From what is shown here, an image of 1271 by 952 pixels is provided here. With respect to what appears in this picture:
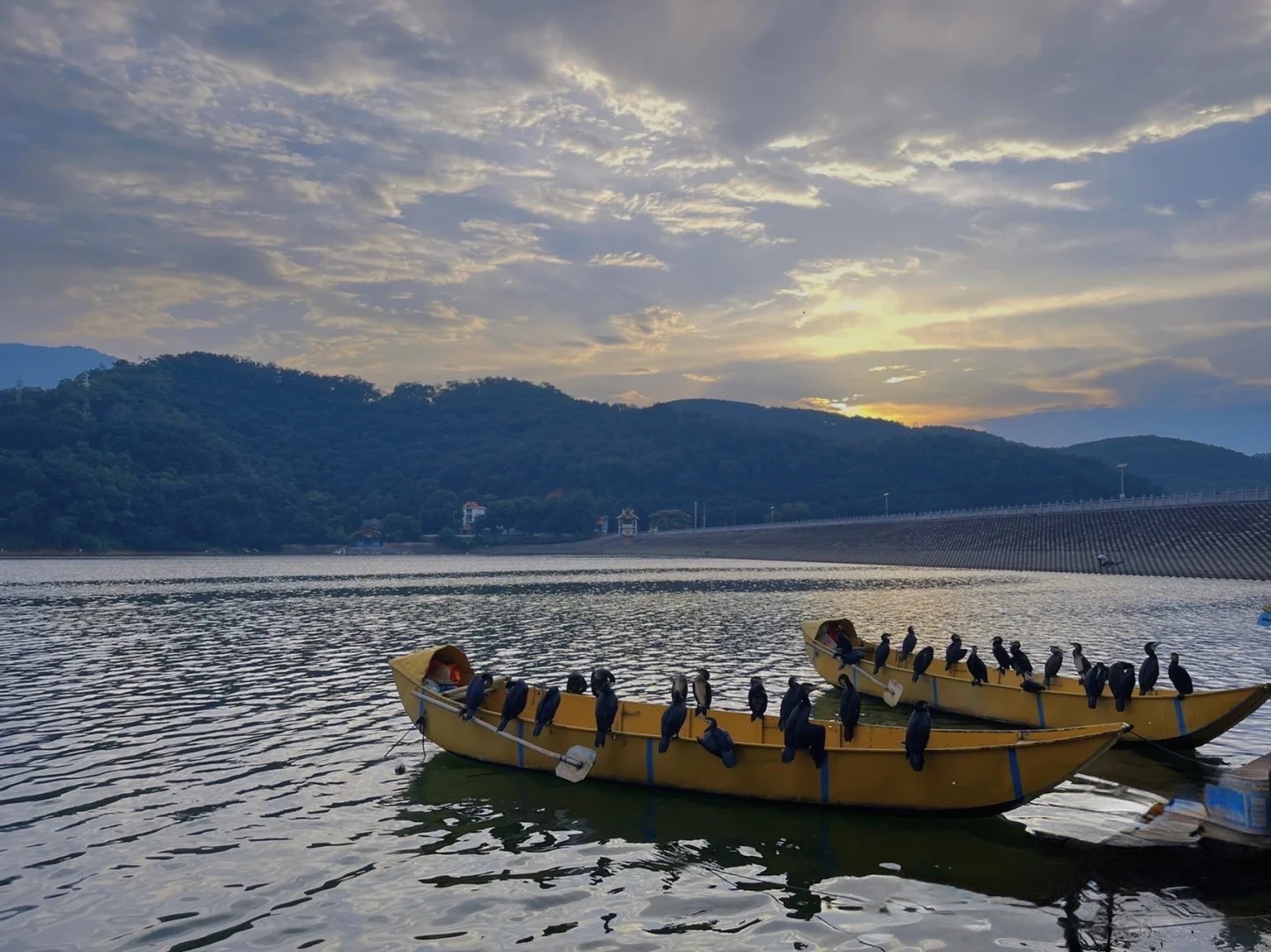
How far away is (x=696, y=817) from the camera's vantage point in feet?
49.5

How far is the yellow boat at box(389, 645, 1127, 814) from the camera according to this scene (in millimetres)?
13703

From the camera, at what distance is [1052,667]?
21.3 metres

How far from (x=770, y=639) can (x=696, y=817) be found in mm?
23632

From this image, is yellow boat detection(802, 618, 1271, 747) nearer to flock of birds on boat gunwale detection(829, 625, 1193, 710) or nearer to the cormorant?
flock of birds on boat gunwale detection(829, 625, 1193, 710)

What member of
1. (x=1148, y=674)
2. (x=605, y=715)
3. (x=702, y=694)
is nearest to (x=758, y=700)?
(x=702, y=694)

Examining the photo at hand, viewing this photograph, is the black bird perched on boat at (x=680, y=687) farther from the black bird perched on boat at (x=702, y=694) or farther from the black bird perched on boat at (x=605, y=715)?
the black bird perched on boat at (x=605, y=715)

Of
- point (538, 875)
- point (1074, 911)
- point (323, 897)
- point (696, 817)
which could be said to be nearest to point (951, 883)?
point (1074, 911)

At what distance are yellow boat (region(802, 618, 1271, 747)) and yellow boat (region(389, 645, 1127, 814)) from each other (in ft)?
16.1

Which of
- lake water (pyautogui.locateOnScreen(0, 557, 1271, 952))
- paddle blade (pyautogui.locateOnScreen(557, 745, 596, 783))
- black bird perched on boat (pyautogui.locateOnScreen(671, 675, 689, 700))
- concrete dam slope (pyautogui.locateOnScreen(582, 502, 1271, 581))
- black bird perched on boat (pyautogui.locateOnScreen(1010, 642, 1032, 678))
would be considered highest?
concrete dam slope (pyautogui.locateOnScreen(582, 502, 1271, 581))

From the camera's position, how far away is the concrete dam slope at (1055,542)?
7968 centimetres

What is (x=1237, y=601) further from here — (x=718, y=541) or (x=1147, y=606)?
(x=718, y=541)

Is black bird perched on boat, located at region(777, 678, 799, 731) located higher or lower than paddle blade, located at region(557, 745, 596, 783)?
higher

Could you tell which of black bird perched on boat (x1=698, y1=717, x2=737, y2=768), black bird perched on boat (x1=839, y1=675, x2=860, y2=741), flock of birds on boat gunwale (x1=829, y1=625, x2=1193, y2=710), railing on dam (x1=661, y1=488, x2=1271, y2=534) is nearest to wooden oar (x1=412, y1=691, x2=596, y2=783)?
black bird perched on boat (x1=698, y1=717, x2=737, y2=768)

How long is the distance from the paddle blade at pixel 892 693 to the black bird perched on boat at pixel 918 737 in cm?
1016
